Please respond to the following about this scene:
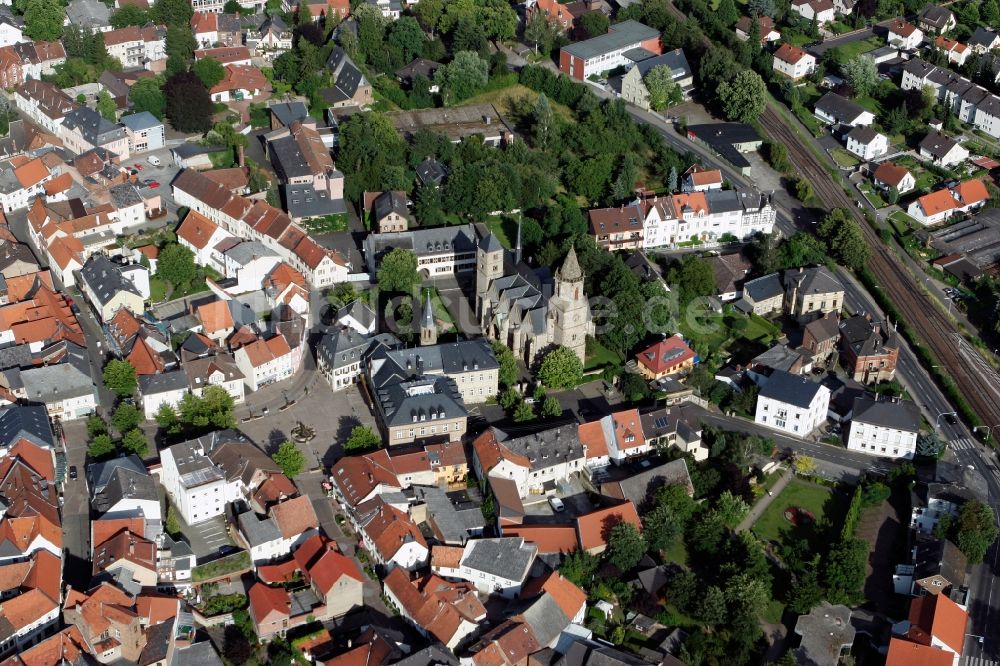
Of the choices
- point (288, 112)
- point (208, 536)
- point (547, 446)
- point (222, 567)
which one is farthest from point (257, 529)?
point (288, 112)

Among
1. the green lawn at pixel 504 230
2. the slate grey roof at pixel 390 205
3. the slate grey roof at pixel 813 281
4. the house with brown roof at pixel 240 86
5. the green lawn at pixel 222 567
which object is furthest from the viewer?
the house with brown roof at pixel 240 86

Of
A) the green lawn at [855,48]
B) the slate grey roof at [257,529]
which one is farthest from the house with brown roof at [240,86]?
the green lawn at [855,48]

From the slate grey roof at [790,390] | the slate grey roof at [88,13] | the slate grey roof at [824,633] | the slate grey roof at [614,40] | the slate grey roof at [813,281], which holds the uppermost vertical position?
the slate grey roof at [88,13]

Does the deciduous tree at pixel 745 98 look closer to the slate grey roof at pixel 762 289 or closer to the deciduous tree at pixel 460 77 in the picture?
the deciduous tree at pixel 460 77

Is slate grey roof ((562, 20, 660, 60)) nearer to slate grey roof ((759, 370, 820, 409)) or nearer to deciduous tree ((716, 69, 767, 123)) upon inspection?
Result: deciduous tree ((716, 69, 767, 123))

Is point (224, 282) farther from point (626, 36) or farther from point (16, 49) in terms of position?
point (626, 36)

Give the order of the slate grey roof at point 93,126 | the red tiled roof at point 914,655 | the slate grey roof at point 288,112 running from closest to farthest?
the red tiled roof at point 914,655, the slate grey roof at point 93,126, the slate grey roof at point 288,112
